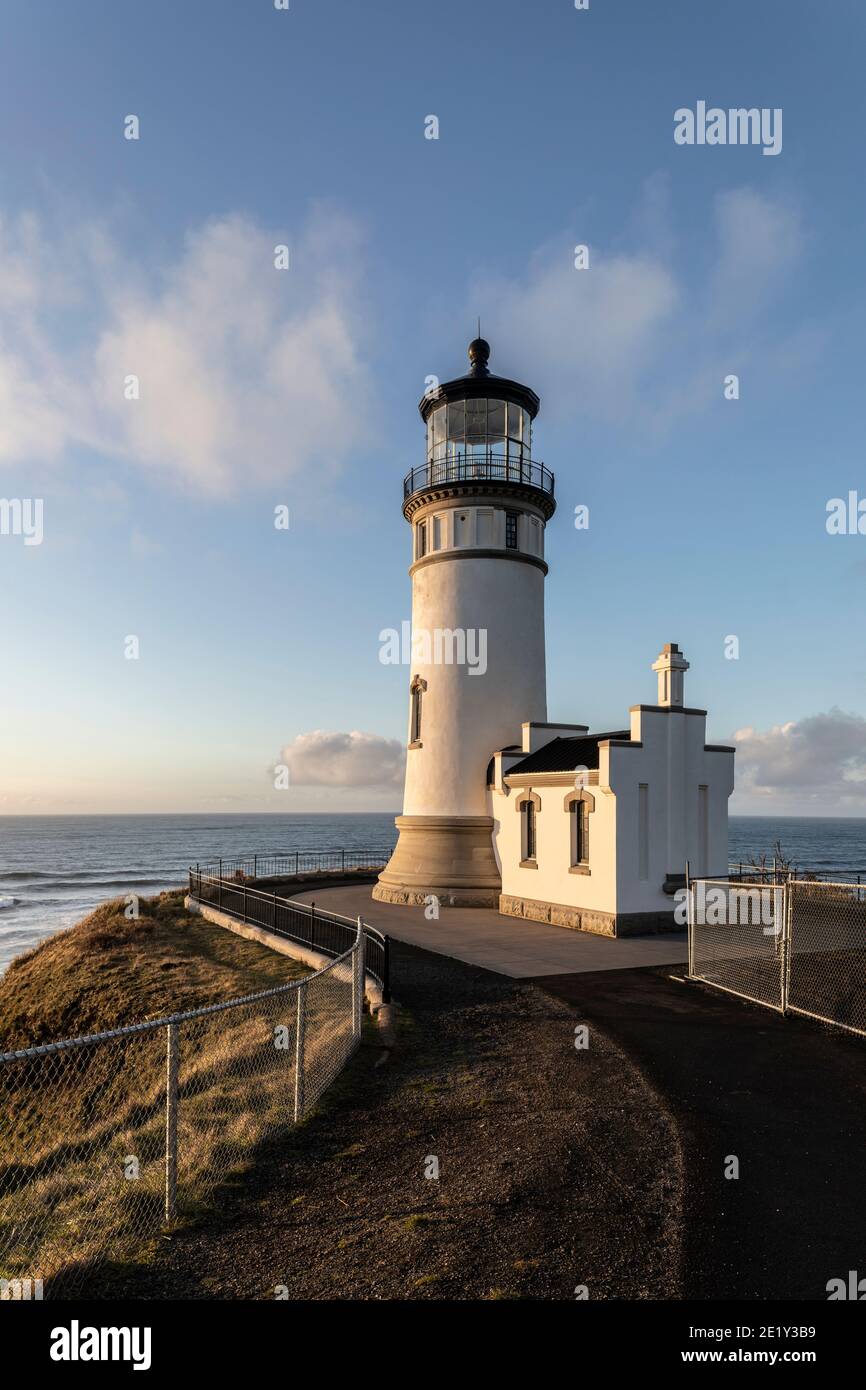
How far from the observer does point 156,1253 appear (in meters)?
5.79

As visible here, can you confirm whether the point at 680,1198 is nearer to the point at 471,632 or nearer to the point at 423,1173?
the point at 423,1173

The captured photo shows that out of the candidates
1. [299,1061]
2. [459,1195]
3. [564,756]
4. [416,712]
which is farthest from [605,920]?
[459,1195]

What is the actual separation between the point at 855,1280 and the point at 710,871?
16661 millimetres

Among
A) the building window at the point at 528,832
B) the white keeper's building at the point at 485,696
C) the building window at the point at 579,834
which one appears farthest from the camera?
the building window at the point at 528,832

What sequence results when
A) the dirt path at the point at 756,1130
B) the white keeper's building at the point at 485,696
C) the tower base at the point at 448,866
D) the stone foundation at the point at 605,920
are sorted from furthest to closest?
the tower base at the point at 448,866 → the white keeper's building at the point at 485,696 → the stone foundation at the point at 605,920 → the dirt path at the point at 756,1130

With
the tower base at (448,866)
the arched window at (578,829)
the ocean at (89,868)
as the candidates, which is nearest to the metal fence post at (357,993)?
the arched window at (578,829)

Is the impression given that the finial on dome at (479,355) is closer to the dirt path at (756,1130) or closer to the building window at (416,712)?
the building window at (416,712)

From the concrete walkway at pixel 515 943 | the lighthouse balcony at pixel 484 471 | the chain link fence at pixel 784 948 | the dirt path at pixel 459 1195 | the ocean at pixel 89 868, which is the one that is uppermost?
the lighthouse balcony at pixel 484 471

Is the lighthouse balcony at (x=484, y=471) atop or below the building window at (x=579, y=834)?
atop

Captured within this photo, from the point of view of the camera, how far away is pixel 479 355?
27797 millimetres

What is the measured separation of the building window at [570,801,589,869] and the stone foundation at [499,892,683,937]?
4.18 feet

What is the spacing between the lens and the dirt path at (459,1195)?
17.5 ft

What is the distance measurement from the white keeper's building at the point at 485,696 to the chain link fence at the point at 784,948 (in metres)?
2.22
